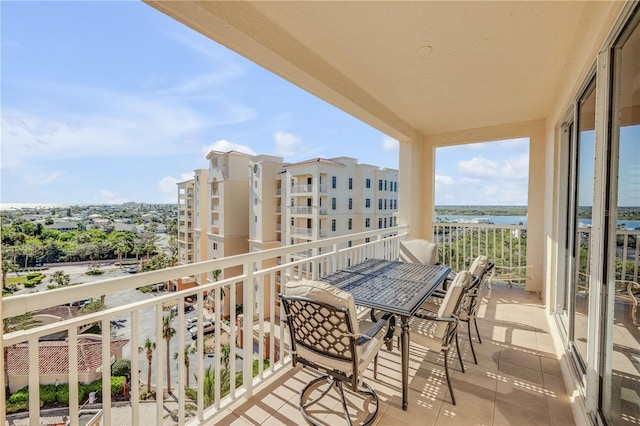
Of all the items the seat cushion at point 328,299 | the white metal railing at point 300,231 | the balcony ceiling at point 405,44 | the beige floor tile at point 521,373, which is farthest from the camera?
the white metal railing at point 300,231

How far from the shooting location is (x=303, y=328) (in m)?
Result: 1.70

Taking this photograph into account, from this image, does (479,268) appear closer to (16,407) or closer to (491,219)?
(16,407)

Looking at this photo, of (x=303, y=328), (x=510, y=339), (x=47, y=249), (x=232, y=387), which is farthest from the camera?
(x=47, y=249)

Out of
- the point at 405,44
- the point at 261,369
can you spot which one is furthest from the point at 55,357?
the point at 405,44

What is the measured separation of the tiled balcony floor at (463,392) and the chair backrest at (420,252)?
974 mm

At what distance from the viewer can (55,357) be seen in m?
1.30

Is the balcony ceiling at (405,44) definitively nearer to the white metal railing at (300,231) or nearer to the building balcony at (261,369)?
the building balcony at (261,369)

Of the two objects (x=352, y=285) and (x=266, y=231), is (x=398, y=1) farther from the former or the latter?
(x=266, y=231)

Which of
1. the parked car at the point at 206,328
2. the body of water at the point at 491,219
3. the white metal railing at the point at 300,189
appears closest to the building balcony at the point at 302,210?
the white metal railing at the point at 300,189

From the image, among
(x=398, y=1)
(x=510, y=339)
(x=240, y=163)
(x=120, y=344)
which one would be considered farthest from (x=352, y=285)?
(x=240, y=163)

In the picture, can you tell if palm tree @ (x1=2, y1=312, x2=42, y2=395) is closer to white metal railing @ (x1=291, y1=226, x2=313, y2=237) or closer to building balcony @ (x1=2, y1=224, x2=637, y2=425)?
building balcony @ (x1=2, y1=224, x2=637, y2=425)

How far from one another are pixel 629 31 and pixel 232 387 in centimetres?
304

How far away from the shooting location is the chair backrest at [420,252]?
3.51m

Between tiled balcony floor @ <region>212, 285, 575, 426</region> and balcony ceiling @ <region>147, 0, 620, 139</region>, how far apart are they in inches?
93.3
